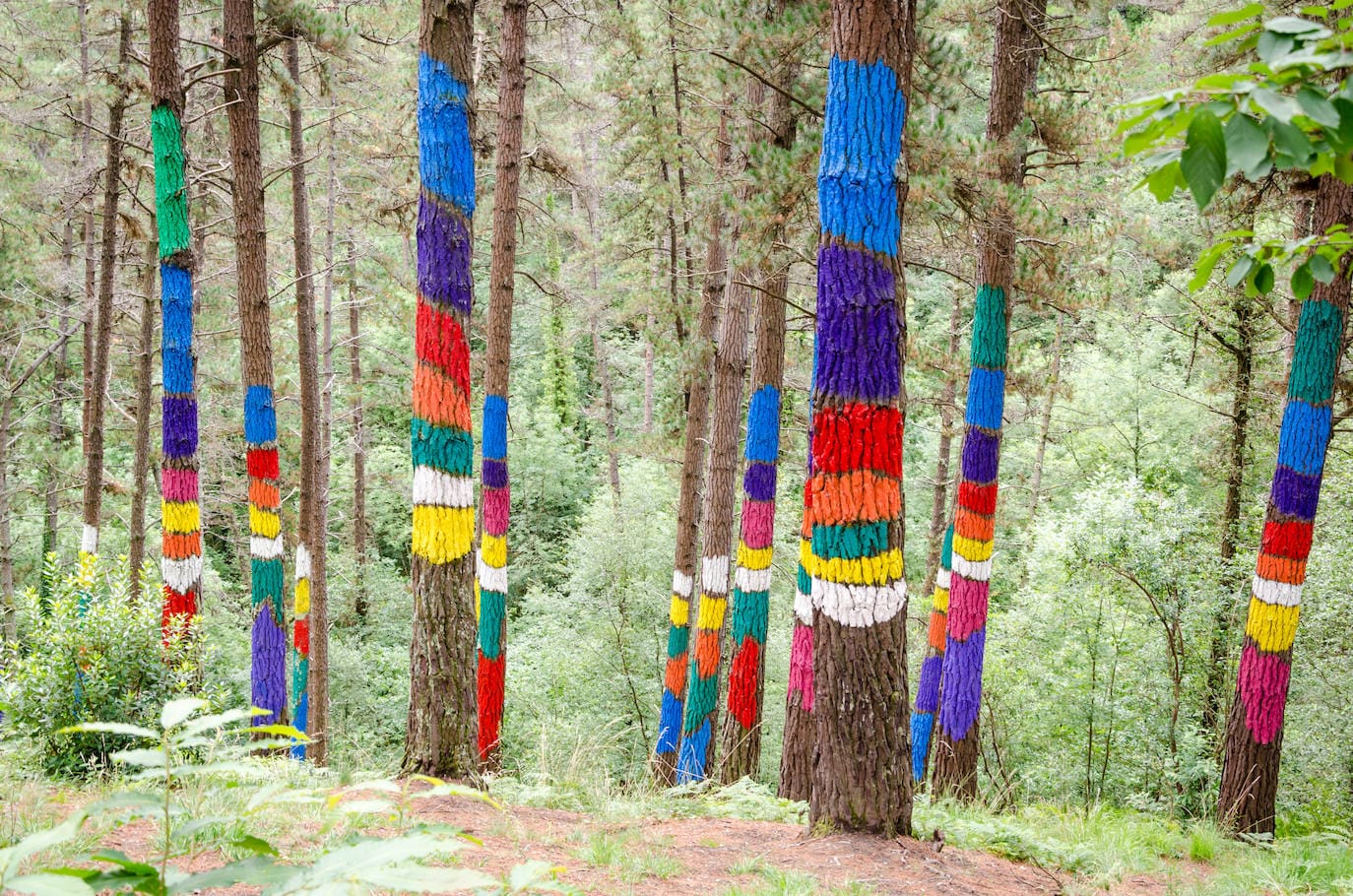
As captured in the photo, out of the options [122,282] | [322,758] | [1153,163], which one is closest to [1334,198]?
[1153,163]

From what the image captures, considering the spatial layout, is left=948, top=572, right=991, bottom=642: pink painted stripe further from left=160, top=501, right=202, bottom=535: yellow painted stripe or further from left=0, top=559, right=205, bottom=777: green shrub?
left=160, top=501, right=202, bottom=535: yellow painted stripe

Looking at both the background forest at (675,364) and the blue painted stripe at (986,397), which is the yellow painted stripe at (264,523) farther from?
A: the blue painted stripe at (986,397)

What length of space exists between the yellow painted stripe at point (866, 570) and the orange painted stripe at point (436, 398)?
256cm

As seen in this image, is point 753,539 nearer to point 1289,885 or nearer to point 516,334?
point 1289,885

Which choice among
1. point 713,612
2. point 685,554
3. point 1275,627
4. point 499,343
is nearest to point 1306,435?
point 1275,627

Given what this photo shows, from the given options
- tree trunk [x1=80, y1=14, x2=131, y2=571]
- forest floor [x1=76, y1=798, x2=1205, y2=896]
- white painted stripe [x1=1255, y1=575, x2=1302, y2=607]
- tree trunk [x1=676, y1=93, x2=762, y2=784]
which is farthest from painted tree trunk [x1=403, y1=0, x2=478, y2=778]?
tree trunk [x1=80, y1=14, x2=131, y2=571]

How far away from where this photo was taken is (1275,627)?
8.04 metres

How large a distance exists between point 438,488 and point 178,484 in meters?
5.23

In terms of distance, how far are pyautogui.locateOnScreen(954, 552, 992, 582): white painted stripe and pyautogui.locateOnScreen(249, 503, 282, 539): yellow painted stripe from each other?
7342 mm

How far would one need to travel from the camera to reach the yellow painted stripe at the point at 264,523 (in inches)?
372

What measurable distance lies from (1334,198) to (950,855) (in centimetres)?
704

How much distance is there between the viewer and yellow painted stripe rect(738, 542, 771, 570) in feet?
32.0

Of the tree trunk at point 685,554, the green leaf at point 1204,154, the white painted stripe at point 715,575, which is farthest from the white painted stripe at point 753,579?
the green leaf at point 1204,154

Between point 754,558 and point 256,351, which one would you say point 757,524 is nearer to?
point 754,558
